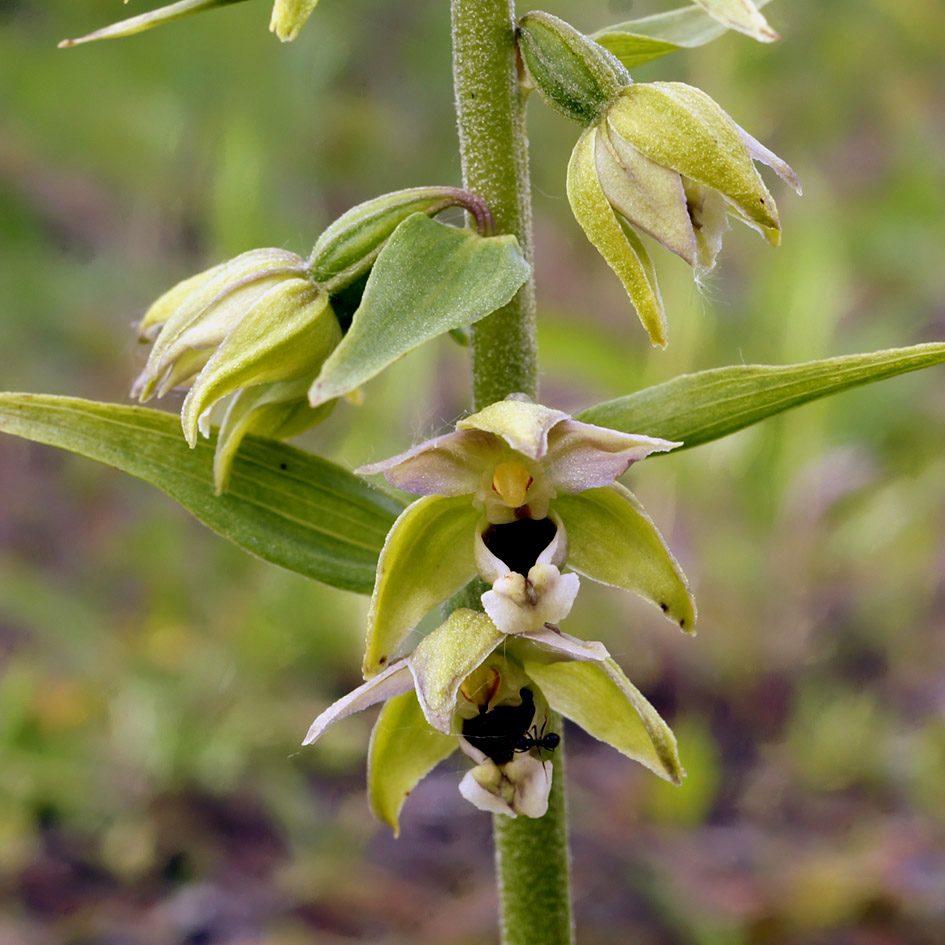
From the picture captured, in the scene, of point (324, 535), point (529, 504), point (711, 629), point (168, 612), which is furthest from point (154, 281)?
point (529, 504)

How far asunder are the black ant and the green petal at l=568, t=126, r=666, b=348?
0.48 meters

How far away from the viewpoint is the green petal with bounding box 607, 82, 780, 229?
130 cm

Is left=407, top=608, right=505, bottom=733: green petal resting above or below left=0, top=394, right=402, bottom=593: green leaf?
below

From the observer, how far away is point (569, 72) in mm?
1416

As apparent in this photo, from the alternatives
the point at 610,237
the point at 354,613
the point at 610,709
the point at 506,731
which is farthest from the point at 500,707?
the point at 354,613

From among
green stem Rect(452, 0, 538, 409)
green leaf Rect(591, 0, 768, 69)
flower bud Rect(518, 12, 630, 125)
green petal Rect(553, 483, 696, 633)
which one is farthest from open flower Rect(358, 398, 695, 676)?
green leaf Rect(591, 0, 768, 69)

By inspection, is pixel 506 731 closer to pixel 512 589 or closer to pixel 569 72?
pixel 512 589

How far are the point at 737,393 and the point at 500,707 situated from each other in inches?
19.2

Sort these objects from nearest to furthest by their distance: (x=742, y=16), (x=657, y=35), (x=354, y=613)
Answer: (x=742, y=16) → (x=657, y=35) → (x=354, y=613)

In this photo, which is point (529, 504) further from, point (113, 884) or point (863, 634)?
point (863, 634)

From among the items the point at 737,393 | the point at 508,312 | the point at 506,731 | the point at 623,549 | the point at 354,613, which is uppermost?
the point at 508,312

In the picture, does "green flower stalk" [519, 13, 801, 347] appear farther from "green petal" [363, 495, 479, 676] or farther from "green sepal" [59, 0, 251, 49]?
"green sepal" [59, 0, 251, 49]

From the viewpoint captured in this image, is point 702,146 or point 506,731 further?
point 506,731

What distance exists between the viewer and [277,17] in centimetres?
132
